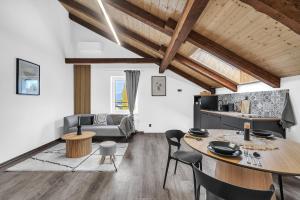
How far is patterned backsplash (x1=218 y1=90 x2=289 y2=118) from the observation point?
3.03 meters

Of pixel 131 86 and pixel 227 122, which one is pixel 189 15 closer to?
pixel 227 122

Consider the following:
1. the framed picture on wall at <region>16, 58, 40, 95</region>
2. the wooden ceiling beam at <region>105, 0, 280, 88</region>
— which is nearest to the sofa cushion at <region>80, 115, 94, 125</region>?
the framed picture on wall at <region>16, 58, 40, 95</region>

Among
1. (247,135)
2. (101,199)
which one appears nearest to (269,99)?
(247,135)

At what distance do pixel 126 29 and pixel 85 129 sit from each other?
10.3 feet

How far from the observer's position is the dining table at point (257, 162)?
1.15 m

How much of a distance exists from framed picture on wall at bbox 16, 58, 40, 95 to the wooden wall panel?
2.02m

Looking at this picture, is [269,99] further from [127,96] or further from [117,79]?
[117,79]

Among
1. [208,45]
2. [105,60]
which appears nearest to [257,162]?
[208,45]

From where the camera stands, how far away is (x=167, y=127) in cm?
633

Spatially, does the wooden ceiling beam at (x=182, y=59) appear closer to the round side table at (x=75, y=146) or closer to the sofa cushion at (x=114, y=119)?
the sofa cushion at (x=114, y=119)

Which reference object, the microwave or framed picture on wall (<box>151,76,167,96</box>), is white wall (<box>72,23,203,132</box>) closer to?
framed picture on wall (<box>151,76,167,96</box>)

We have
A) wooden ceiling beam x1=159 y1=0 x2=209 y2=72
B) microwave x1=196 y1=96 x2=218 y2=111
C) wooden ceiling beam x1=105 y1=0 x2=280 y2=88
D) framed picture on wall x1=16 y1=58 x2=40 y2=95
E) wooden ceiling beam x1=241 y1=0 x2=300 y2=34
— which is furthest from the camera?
microwave x1=196 y1=96 x2=218 y2=111

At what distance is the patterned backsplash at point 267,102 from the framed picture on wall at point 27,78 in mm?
5153

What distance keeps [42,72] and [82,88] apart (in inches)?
74.6
